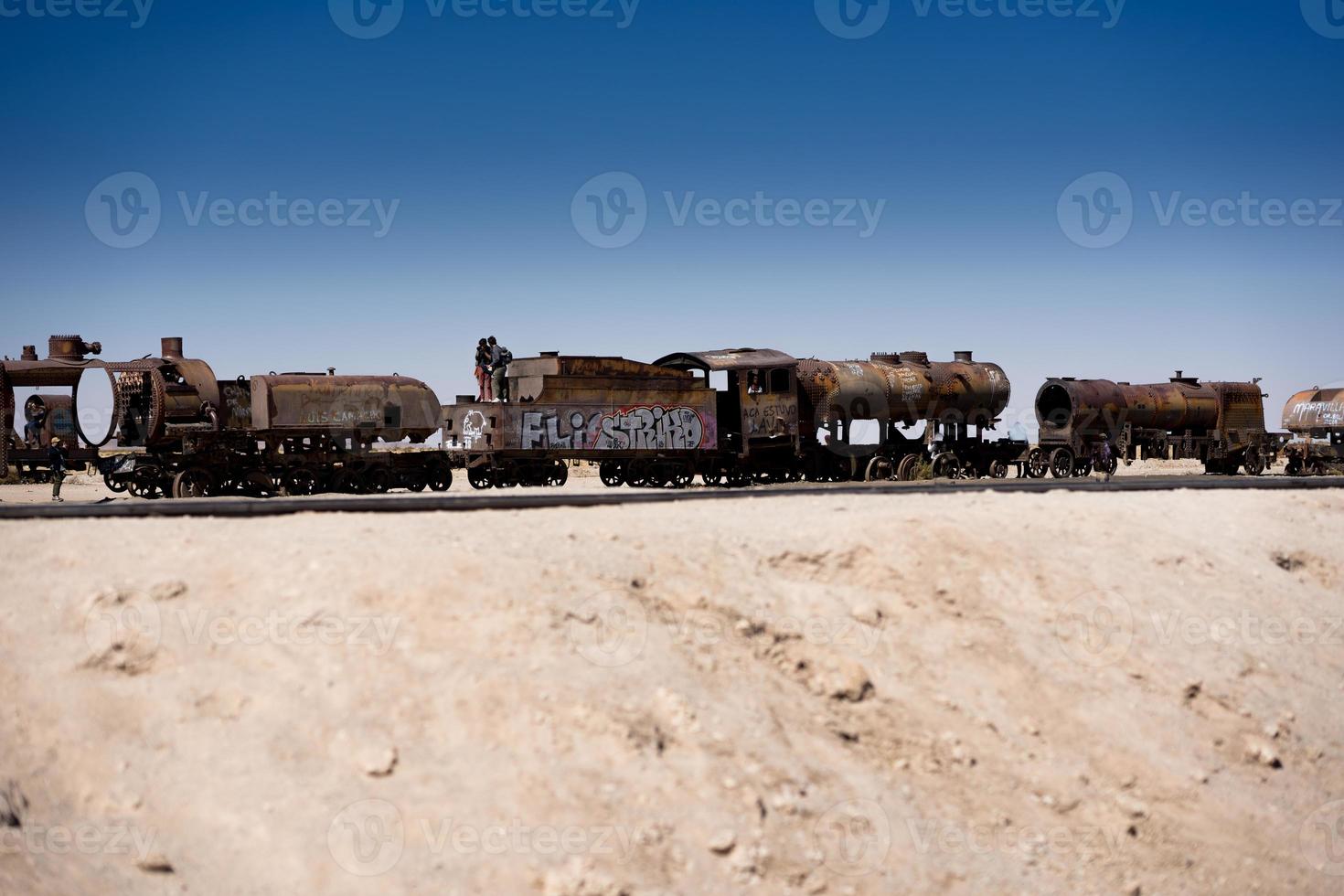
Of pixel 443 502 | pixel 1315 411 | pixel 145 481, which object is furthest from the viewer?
pixel 1315 411

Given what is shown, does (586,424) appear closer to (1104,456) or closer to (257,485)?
(257,485)

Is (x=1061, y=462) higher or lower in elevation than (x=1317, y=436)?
lower

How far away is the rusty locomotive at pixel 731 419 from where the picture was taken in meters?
26.0

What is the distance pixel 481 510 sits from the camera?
15.1 m

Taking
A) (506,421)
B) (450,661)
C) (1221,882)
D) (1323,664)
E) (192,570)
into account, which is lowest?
(1221,882)

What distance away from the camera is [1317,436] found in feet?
126

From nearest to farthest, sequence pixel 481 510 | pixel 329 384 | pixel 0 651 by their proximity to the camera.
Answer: pixel 0 651 < pixel 481 510 < pixel 329 384

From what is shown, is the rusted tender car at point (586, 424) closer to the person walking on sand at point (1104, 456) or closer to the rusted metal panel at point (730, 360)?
the rusted metal panel at point (730, 360)

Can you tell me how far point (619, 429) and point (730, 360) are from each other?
3.93 meters

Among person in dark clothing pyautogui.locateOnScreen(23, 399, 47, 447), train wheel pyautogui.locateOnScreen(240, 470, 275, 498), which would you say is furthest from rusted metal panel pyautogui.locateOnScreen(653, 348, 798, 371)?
person in dark clothing pyautogui.locateOnScreen(23, 399, 47, 447)

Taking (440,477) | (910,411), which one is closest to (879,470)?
(910,411)

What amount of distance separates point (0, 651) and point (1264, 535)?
56.8ft

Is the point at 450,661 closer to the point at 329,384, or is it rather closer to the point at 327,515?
the point at 327,515

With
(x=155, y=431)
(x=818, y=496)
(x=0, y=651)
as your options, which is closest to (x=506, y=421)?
(x=155, y=431)
